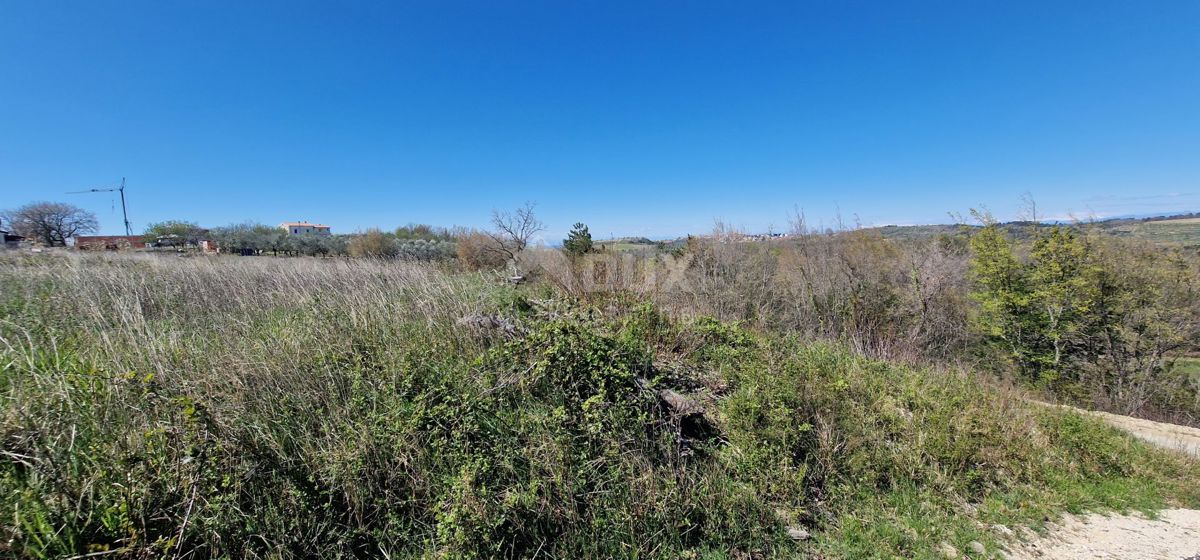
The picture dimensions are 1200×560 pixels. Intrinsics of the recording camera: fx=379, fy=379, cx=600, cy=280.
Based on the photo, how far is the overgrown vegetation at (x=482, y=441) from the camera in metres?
2.09

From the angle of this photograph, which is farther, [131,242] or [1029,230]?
[131,242]

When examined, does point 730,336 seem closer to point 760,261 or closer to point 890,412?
point 890,412

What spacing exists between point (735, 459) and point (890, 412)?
2138 millimetres

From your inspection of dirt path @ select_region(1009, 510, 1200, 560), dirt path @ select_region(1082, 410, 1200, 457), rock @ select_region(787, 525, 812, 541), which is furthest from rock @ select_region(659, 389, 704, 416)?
dirt path @ select_region(1082, 410, 1200, 457)

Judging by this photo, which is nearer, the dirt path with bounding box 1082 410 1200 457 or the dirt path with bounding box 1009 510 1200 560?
the dirt path with bounding box 1009 510 1200 560

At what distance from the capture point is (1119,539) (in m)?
3.09

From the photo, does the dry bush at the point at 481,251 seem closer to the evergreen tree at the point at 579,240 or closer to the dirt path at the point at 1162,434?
the evergreen tree at the point at 579,240

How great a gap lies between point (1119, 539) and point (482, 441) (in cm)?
518

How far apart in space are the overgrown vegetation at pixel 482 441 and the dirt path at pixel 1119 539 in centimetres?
16

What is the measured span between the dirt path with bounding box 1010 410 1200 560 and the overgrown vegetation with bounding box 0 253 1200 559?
16cm

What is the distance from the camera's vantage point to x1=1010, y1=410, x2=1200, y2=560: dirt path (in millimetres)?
2875

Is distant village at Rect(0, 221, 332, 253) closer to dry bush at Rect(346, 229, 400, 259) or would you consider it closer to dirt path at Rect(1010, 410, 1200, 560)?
dry bush at Rect(346, 229, 400, 259)

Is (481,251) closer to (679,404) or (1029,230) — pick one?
(679,404)

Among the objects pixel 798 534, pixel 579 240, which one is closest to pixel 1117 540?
pixel 798 534
